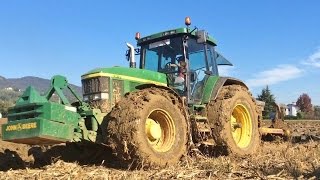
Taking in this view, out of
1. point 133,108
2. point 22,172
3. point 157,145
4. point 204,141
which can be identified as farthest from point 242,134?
point 22,172

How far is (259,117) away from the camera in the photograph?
10148mm

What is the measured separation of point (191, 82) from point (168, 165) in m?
2.66

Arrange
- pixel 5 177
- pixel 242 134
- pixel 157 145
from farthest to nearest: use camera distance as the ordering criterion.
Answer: pixel 242 134 < pixel 157 145 < pixel 5 177

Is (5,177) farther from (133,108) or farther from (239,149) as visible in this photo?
(239,149)

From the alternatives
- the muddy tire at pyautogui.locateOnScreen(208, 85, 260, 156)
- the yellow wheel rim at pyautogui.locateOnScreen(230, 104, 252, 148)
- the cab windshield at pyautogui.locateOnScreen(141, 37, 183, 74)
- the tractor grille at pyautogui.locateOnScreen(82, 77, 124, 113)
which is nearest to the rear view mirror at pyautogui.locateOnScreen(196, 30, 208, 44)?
the cab windshield at pyautogui.locateOnScreen(141, 37, 183, 74)

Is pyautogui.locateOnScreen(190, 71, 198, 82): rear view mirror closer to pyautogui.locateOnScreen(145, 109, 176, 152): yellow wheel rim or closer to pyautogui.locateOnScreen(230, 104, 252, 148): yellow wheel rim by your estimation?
pyautogui.locateOnScreen(230, 104, 252, 148): yellow wheel rim

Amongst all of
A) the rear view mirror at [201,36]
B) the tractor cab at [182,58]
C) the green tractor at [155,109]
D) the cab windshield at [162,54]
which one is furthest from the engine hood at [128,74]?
the rear view mirror at [201,36]

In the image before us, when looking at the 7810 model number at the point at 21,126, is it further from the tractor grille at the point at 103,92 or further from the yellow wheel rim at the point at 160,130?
the yellow wheel rim at the point at 160,130

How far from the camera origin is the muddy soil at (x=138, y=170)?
5953 mm

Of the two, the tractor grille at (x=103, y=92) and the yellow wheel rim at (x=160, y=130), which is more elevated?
the tractor grille at (x=103, y=92)

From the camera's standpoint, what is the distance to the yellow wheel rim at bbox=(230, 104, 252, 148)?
9680 millimetres

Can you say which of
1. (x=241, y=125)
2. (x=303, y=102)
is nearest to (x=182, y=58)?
(x=241, y=125)

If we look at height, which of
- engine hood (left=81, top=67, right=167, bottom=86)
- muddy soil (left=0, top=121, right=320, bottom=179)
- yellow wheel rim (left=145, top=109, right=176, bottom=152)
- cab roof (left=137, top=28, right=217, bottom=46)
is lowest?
muddy soil (left=0, top=121, right=320, bottom=179)

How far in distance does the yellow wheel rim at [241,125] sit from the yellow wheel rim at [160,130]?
2.26 m
